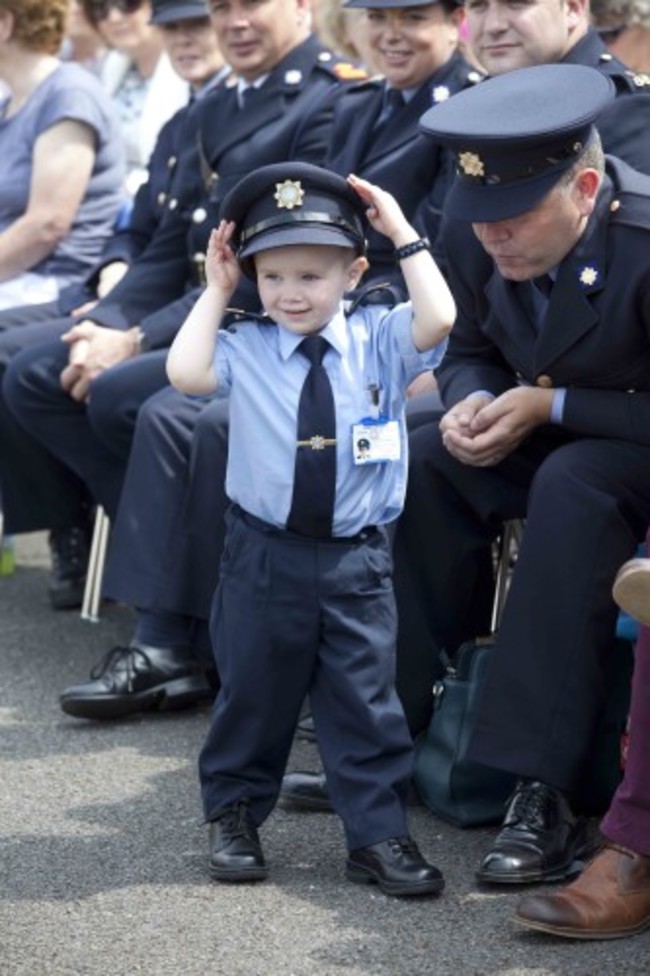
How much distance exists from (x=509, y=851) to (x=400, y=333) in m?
1.06

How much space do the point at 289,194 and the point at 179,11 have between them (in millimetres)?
2984

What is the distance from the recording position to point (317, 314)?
14.4ft

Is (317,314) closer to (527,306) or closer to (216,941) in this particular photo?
(527,306)

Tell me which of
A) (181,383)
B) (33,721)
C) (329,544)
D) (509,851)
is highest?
(181,383)

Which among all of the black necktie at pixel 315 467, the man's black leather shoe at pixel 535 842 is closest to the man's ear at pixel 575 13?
the black necktie at pixel 315 467

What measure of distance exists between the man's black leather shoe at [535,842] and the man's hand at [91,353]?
2569 millimetres

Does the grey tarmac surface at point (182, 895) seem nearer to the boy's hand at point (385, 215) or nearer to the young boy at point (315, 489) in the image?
the young boy at point (315, 489)

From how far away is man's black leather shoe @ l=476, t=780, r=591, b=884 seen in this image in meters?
4.38

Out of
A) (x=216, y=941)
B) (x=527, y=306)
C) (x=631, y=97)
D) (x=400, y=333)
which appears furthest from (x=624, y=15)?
(x=216, y=941)

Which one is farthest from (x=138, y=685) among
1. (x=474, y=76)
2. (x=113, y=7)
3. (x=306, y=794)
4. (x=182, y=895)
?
(x=113, y=7)

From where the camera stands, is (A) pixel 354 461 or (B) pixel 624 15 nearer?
(A) pixel 354 461

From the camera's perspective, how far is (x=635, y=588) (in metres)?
3.73

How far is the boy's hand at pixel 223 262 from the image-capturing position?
4.41 metres

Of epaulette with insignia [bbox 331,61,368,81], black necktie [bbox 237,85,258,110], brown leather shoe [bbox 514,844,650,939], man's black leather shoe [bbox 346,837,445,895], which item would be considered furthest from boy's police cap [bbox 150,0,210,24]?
brown leather shoe [bbox 514,844,650,939]
